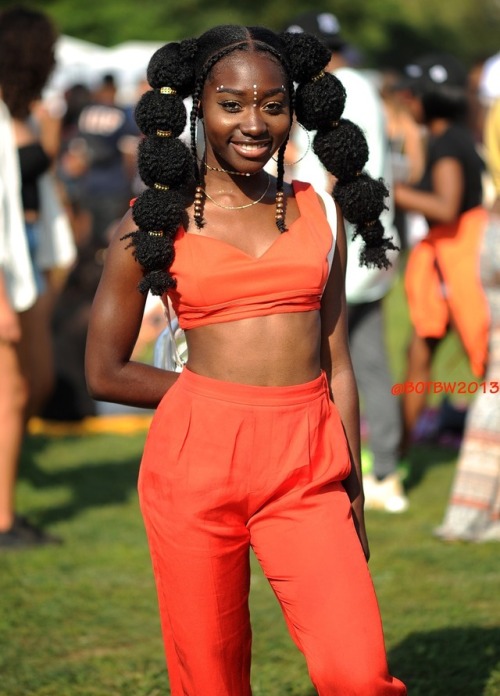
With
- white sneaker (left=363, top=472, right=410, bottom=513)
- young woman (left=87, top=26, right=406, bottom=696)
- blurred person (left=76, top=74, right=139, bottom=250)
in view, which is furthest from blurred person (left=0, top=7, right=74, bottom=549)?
blurred person (left=76, top=74, right=139, bottom=250)

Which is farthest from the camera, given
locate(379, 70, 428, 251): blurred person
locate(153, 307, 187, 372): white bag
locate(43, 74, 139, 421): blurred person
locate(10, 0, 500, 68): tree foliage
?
locate(10, 0, 500, 68): tree foliage

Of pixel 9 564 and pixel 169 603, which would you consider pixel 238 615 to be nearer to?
pixel 169 603

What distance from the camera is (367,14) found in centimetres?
4800

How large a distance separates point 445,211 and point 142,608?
268 centimetres

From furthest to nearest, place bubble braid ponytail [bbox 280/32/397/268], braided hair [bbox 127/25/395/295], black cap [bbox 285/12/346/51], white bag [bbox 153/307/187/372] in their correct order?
black cap [bbox 285/12/346/51]
white bag [bbox 153/307/187/372]
bubble braid ponytail [bbox 280/32/397/268]
braided hair [bbox 127/25/395/295]

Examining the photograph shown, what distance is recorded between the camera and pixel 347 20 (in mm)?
47812

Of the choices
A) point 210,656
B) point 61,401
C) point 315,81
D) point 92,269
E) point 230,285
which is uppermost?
point 315,81

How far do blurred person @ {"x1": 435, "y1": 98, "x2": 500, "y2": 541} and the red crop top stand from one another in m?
2.91

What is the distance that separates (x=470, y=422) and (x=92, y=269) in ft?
14.6

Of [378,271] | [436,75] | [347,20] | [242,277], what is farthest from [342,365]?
[347,20]

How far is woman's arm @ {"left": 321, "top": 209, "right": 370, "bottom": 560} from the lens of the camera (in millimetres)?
3246

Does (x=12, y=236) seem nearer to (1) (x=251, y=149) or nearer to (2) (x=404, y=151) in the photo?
(1) (x=251, y=149)

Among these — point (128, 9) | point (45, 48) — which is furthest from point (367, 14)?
point (45, 48)

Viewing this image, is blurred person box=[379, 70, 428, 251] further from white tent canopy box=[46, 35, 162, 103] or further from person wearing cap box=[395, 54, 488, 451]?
white tent canopy box=[46, 35, 162, 103]
